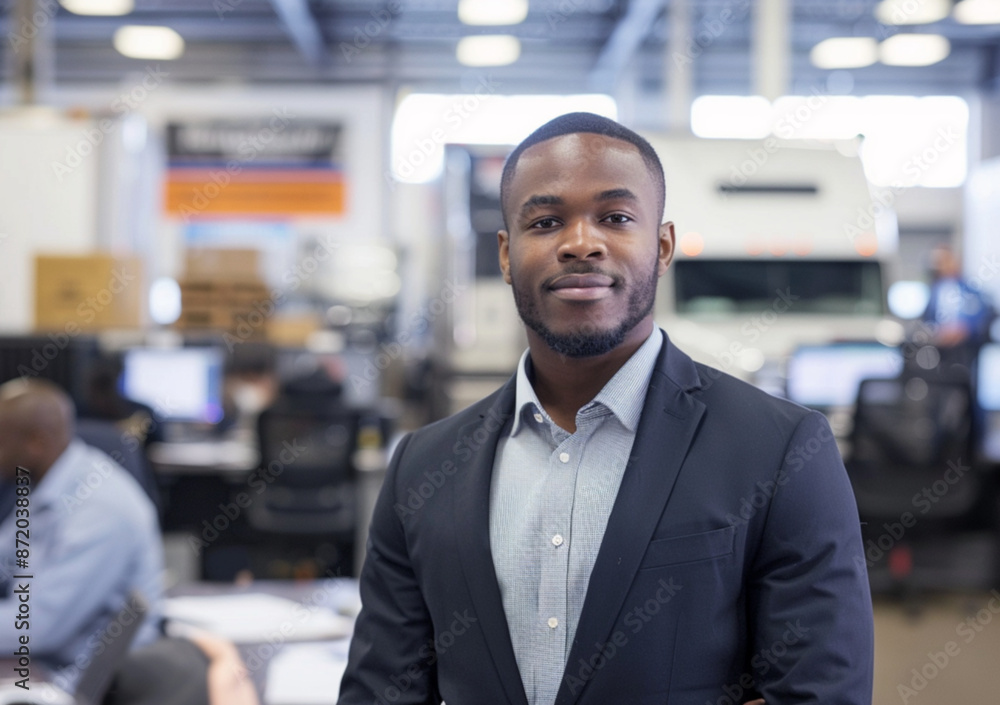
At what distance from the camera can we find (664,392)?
1.17 metres

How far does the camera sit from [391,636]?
47.5 inches

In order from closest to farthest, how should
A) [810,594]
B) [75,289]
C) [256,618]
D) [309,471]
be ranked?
[810,594] < [256,618] < [75,289] < [309,471]

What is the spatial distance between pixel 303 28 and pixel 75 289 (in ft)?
21.8

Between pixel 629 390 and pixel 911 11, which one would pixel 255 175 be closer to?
pixel 911 11

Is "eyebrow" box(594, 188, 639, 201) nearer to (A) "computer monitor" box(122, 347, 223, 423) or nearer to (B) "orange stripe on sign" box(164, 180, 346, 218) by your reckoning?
(A) "computer monitor" box(122, 347, 223, 423)

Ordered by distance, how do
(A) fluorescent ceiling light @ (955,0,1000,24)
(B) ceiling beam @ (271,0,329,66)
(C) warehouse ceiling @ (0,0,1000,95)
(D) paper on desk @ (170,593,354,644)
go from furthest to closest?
(C) warehouse ceiling @ (0,0,1000,95) < (B) ceiling beam @ (271,0,329,66) < (A) fluorescent ceiling light @ (955,0,1000,24) < (D) paper on desk @ (170,593,354,644)

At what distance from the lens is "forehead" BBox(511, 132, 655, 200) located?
3.70 feet

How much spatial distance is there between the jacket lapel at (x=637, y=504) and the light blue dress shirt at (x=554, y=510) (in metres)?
0.04

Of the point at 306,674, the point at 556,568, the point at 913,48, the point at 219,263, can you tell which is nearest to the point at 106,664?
the point at 306,674

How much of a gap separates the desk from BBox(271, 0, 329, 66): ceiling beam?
7.25m

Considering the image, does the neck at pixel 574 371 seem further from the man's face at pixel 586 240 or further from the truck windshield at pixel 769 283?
the truck windshield at pixel 769 283

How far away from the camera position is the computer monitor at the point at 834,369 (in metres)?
4.80

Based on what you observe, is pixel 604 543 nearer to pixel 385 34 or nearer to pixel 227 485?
pixel 227 485
